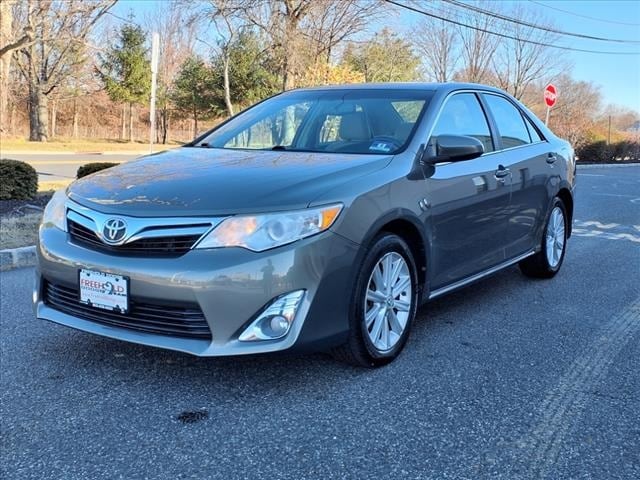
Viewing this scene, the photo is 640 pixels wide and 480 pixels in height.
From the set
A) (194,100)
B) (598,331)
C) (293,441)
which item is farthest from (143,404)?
(194,100)

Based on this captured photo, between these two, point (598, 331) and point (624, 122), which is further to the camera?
point (624, 122)

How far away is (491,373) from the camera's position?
11.0 ft

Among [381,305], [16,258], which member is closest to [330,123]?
[381,305]

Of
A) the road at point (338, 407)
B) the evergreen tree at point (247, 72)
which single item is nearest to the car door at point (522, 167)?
the road at point (338, 407)

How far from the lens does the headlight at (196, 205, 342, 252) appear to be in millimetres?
2748

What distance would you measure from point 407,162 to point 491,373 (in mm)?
1233

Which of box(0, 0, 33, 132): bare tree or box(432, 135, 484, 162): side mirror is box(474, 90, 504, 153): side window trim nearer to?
box(432, 135, 484, 162): side mirror

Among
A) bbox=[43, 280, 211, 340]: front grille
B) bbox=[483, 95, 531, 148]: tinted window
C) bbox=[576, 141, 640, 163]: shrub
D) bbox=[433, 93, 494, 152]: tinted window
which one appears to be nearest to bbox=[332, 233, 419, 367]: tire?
bbox=[43, 280, 211, 340]: front grille

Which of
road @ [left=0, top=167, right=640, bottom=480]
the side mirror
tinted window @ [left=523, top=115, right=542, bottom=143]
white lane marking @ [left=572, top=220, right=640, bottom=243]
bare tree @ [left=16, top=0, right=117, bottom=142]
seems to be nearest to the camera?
road @ [left=0, top=167, right=640, bottom=480]

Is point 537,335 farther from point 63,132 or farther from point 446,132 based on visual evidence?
point 63,132

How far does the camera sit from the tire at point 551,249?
17.3 feet

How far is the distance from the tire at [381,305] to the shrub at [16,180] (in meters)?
6.63

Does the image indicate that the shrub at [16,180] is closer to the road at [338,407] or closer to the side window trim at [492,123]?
the road at [338,407]

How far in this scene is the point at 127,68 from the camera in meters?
36.8
